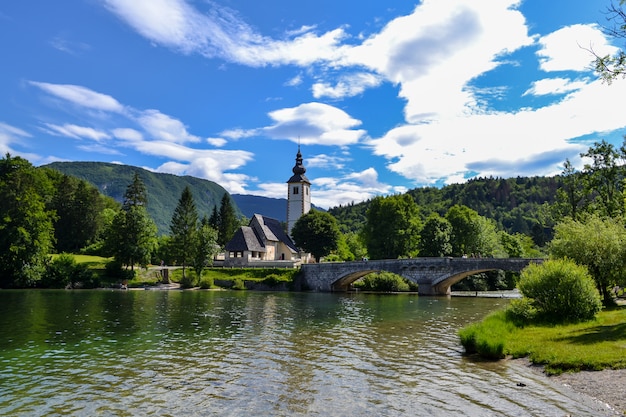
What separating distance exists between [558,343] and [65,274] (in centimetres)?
6668

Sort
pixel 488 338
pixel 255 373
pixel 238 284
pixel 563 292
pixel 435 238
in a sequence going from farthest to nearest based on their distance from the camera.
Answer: pixel 435 238, pixel 238 284, pixel 563 292, pixel 488 338, pixel 255 373

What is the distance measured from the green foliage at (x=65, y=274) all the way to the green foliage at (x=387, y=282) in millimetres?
42334

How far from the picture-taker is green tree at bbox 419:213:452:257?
255 feet

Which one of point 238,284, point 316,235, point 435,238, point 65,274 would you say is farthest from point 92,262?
point 435,238

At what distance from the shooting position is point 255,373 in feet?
49.9

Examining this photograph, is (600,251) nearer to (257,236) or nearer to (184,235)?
(184,235)

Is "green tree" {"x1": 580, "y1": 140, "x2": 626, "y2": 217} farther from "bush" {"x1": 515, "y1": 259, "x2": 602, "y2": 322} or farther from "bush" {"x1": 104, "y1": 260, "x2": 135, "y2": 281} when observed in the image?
"bush" {"x1": 104, "y1": 260, "x2": 135, "y2": 281}

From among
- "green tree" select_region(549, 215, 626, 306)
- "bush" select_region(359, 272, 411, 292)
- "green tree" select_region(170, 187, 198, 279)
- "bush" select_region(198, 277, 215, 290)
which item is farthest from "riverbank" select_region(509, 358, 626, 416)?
"green tree" select_region(170, 187, 198, 279)

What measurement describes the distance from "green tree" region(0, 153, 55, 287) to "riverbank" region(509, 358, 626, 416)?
6688cm

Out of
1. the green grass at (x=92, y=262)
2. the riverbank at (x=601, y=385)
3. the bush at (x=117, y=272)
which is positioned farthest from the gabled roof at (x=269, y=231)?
the riverbank at (x=601, y=385)

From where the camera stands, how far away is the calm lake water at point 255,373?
11523 mm

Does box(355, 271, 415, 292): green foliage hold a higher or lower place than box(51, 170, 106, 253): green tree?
lower

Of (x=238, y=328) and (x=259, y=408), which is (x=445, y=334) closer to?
(x=238, y=328)

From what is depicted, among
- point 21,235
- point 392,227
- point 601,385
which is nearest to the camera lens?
point 601,385
